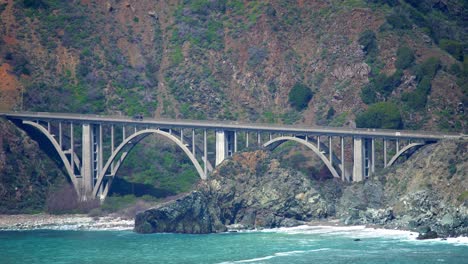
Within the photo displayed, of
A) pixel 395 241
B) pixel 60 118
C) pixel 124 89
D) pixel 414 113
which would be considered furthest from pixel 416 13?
pixel 395 241

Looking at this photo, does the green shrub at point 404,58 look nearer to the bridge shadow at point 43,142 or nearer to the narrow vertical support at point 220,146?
the narrow vertical support at point 220,146

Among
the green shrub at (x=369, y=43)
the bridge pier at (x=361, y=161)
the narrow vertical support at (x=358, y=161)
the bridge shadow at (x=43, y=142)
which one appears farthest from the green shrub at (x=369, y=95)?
the bridge shadow at (x=43, y=142)

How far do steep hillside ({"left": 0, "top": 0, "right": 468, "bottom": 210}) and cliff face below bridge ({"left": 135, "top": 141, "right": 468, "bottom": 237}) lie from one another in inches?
950

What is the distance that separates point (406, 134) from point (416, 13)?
4780 centimetres

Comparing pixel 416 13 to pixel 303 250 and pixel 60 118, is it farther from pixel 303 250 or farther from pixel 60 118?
pixel 303 250

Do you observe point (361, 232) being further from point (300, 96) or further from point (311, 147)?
point (300, 96)

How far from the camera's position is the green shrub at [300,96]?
18075 cm

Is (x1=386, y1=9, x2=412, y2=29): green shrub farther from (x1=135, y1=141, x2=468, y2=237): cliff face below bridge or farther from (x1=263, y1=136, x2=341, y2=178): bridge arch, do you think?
(x1=135, y1=141, x2=468, y2=237): cliff face below bridge

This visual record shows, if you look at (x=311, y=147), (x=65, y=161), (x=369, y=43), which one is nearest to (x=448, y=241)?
(x=311, y=147)

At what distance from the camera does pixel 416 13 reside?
193 m

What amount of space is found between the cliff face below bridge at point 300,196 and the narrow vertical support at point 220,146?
613cm

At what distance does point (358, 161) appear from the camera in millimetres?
149625

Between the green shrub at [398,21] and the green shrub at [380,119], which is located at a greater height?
the green shrub at [398,21]

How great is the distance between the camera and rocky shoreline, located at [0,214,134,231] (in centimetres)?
15150
